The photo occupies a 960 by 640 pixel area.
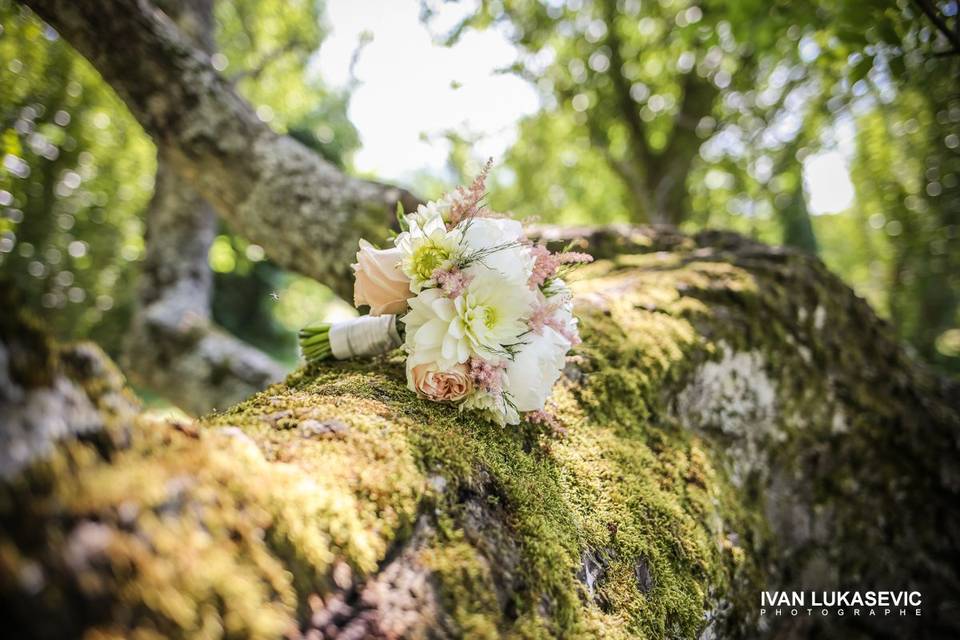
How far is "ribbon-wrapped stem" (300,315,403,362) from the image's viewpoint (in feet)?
6.41

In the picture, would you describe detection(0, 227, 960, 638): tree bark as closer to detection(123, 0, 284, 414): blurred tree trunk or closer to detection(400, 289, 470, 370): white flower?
detection(400, 289, 470, 370): white flower

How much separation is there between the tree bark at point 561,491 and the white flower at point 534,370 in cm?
17

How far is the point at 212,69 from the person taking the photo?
3.25 meters

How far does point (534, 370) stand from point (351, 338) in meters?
0.84

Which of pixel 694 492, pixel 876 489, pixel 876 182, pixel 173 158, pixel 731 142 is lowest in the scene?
pixel 694 492

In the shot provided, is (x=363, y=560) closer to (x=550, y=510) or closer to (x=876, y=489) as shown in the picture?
(x=550, y=510)

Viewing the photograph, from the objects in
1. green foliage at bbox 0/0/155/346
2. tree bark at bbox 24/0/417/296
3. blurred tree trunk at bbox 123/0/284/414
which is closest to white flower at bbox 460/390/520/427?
tree bark at bbox 24/0/417/296

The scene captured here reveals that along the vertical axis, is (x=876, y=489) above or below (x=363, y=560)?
above

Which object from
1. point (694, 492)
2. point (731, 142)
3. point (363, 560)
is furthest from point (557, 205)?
point (363, 560)

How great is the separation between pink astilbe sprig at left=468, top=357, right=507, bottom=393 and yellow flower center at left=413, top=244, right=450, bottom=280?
1.07 feet

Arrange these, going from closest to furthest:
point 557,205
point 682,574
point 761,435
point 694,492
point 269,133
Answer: point 682,574, point 694,492, point 761,435, point 269,133, point 557,205

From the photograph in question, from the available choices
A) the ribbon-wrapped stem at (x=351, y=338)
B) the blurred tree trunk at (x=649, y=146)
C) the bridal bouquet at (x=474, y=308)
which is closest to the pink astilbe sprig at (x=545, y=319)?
the bridal bouquet at (x=474, y=308)

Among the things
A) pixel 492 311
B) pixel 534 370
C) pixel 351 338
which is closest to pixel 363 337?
pixel 351 338

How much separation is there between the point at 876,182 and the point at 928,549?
15096 millimetres
